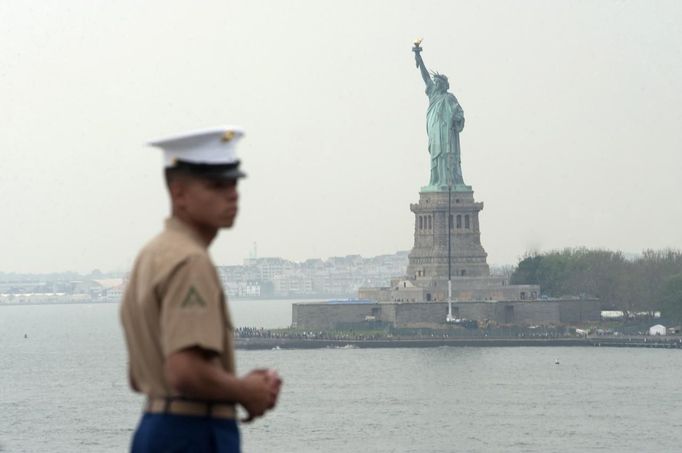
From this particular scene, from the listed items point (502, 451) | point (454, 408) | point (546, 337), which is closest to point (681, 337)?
point (546, 337)

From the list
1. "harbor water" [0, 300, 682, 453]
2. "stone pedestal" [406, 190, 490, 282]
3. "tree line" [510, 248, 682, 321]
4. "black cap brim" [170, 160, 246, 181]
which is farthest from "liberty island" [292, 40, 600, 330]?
"black cap brim" [170, 160, 246, 181]

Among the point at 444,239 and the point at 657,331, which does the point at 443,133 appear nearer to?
the point at 444,239

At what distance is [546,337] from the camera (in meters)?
97.1

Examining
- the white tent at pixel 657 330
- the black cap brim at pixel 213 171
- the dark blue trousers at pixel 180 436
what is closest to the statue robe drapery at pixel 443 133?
the white tent at pixel 657 330

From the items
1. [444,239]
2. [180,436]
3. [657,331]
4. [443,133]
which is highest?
[443,133]

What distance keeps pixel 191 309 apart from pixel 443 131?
96367 millimetres

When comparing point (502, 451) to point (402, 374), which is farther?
point (402, 374)

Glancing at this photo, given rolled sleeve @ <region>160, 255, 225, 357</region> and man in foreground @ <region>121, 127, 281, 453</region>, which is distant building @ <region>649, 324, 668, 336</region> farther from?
rolled sleeve @ <region>160, 255, 225, 357</region>

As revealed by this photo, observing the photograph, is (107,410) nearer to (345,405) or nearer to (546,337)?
(345,405)

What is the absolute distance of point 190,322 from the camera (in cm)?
422

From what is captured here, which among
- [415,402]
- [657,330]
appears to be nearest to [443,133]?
[657,330]

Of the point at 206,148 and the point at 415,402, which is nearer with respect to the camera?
the point at 206,148

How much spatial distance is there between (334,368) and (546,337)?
587 inches

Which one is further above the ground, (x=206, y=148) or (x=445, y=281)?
(x=445, y=281)
